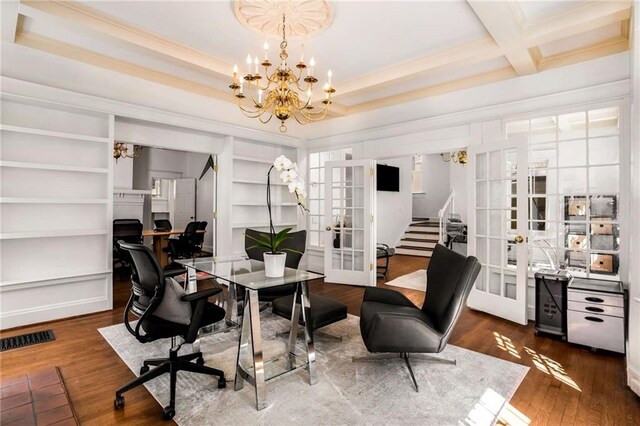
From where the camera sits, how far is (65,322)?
11.6ft

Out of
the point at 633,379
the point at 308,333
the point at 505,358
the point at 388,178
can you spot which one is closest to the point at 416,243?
the point at 388,178

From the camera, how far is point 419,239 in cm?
910

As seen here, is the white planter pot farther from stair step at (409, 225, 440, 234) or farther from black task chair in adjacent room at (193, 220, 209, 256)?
stair step at (409, 225, 440, 234)

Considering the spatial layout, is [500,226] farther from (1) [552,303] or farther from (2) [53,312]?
(2) [53,312]

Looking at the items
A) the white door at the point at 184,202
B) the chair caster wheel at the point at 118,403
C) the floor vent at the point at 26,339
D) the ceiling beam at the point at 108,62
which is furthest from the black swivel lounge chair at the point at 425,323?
the white door at the point at 184,202

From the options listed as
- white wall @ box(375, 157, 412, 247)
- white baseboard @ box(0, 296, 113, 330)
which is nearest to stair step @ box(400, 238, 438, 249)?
white wall @ box(375, 157, 412, 247)

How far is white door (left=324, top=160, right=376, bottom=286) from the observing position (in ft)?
17.1

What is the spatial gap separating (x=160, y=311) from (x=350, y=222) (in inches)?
148

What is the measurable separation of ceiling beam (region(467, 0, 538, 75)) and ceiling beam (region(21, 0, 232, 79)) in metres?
2.76

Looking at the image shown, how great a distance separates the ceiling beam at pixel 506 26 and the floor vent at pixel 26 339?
4793 millimetres

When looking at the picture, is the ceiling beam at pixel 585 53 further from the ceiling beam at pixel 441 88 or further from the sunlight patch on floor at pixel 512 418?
the sunlight patch on floor at pixel 512 418

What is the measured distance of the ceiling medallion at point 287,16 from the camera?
2.68 meters

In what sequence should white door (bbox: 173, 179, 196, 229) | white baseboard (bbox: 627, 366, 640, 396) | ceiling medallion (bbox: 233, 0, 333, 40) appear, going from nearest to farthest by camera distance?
1. white baseboard (bbox: 627, 366, 640, 396)
2. ceiling medallion (bbox: 233, 0, 333, 40)
3. white door (bbox: 173, 179, 196, 229)

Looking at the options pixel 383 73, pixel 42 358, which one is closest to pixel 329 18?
pixel 383 73
